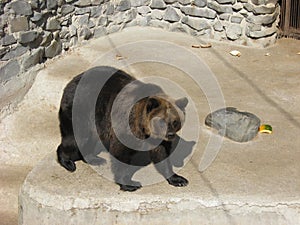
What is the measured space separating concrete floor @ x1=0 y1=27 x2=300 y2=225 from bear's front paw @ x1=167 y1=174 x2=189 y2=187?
5 centimetres

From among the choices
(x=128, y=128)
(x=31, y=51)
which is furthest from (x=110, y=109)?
(x=31, y=51)

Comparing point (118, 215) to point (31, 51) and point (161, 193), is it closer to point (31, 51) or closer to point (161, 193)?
point (161, 193)

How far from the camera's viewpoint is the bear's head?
3689mm

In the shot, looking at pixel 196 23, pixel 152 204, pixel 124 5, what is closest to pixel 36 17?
pixel 124 5

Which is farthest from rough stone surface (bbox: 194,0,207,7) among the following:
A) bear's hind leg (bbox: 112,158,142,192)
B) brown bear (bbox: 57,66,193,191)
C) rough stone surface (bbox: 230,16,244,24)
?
bear's hind leg (bbox: 112,158,142,192)

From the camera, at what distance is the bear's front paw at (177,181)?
4.01 metres

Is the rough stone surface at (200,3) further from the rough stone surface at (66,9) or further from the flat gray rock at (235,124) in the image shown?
the flat gray rock at (235,124)

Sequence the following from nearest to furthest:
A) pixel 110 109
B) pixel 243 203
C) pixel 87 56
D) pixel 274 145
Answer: pixel 243 203 → pixel 110 109 → pixel 274 145 → pixel 87 56

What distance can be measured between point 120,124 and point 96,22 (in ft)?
12.6

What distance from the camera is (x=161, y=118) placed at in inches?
145

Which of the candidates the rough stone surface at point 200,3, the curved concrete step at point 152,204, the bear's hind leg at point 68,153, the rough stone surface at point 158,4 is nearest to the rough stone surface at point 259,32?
the rough stone surface at point 200,3

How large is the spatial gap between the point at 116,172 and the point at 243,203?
103cm

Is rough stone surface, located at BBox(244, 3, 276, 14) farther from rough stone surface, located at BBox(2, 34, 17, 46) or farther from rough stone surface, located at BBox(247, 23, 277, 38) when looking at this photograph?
rough stone surface, located at BBox(2, 34, 17, 46)

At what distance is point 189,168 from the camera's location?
4.25 m
